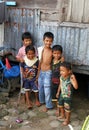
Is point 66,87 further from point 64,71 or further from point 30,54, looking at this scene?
point 30,54

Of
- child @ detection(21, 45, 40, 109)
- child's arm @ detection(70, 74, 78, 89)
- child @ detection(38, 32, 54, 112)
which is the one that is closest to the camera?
child's arm @ detection(70, 74, 78, 89)

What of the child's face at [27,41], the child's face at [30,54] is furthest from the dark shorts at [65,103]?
the child's face at [27,41]

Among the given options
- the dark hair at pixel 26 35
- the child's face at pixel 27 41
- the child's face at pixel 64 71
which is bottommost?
the child's face at pixel 64 71

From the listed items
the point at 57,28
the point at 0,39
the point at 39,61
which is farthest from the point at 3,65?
the point at 57,28

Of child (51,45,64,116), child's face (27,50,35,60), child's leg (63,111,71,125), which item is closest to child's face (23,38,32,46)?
child's face (27,50,35,60)

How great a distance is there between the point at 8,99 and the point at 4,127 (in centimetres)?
125

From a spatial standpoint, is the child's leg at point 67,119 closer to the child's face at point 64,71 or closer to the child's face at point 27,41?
the child's face at point 64,71

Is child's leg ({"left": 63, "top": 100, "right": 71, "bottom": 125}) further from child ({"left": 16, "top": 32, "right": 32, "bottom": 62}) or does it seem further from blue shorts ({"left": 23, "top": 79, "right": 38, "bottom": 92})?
A: child ({"left": 16, "top": 32, "right": 32, "bottom": 62})

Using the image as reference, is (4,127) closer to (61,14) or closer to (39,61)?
(39,61)

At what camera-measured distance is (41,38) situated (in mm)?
5895

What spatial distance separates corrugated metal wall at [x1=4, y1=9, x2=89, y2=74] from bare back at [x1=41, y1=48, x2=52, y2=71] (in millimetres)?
453

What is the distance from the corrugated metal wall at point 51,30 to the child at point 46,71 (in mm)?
406

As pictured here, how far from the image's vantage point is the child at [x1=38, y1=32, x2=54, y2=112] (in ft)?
17.2

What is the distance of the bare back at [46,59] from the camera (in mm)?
5297
